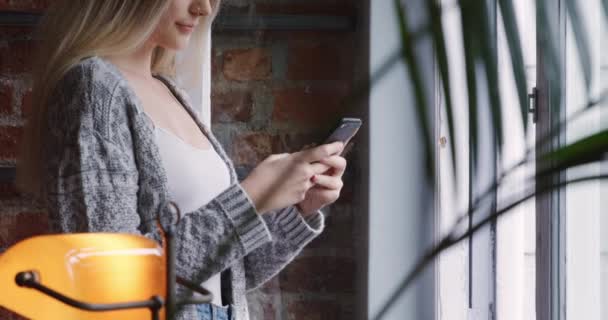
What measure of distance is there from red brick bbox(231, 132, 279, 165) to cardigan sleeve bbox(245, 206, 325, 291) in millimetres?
276

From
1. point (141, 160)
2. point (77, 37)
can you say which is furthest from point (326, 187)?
point (77, 37)

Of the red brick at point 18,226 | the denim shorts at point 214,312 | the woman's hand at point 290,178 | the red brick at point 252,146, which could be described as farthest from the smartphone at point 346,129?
the red brick at point 18,226

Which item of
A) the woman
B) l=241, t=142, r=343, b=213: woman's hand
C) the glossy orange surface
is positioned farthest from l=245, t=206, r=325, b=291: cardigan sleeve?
the glossy orange surface

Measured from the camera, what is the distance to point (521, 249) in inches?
52.4

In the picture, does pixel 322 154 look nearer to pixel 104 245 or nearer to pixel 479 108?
pixel 104 245

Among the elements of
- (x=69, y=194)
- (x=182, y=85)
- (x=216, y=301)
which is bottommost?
(x=216, y=301)

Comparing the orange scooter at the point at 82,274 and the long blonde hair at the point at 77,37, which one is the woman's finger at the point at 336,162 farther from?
the orange scooter at the point at 82,274

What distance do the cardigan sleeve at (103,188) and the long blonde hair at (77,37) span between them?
A: 5 centimetres

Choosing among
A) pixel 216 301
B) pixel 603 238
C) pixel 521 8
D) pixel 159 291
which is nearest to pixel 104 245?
pixel 159 291

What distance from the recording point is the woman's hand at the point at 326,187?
119cm

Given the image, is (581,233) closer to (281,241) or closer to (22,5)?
(281,241)

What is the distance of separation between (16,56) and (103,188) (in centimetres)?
57

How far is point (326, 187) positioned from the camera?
1221 millimetres

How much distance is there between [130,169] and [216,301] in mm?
206
